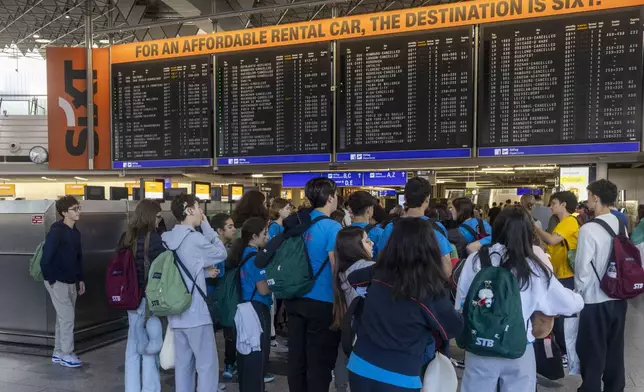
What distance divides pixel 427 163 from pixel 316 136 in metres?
1.53

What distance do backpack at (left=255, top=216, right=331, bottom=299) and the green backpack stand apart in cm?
70

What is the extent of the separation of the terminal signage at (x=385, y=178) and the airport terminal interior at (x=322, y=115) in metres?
0.02

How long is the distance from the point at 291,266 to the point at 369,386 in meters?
1.09

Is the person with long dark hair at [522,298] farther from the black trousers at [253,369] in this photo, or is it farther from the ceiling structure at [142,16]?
the ceiling structure at [142,16]

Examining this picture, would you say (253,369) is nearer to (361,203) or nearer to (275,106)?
(361,203)

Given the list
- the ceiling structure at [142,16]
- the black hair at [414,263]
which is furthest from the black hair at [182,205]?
the ceiling structure at [142,16]

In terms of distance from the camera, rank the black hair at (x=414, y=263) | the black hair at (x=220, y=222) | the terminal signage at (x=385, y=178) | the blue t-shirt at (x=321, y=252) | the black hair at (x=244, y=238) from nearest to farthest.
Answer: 1. the black hair at (x=414, y=263)
2. the blue t-shirt at (x=321, y=252)
3. the black hair at (x=244, y=238)
4. the black hair at (x=220, y=222)
5. the terminal signage at (x=385, y=178)

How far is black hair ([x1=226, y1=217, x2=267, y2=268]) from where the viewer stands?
3.88 metres

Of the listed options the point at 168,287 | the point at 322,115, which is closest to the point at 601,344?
the point at 168,287

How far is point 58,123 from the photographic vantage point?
322 inches

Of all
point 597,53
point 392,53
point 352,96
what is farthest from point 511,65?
point 352,96

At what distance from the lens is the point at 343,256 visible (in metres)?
3.11

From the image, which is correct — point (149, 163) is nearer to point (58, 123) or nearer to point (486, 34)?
point (58, 123)

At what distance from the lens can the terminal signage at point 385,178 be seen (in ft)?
24.2
